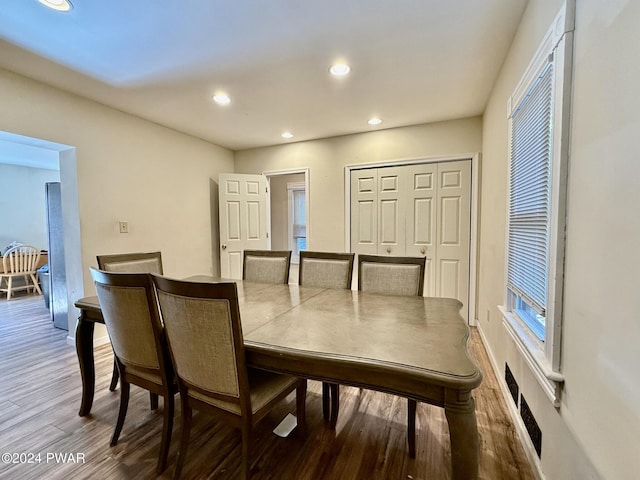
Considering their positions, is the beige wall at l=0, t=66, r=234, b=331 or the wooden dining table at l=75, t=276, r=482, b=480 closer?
the wooden dining table at l=75, t=276, r=482, b=480

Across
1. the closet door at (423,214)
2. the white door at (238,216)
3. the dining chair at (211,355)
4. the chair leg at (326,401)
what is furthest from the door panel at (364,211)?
the dining chair at (211,355)

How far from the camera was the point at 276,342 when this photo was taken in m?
1.19

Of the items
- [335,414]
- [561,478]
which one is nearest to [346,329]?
[335,414]

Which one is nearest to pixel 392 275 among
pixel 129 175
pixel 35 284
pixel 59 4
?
pixel 59 4

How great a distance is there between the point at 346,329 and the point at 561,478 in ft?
3.20

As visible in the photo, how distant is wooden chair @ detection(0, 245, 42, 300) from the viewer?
186 inches

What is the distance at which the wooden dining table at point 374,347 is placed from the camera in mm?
918

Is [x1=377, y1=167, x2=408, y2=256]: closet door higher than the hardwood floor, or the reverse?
[x1=377, y1=167, x2=408, y2=256]: closet door

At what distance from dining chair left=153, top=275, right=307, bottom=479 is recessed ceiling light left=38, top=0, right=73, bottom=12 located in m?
1.63

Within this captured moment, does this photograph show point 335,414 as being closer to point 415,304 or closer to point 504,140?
point 415,304

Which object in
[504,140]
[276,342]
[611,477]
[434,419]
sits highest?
[504,140]

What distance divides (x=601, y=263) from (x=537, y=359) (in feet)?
1.92

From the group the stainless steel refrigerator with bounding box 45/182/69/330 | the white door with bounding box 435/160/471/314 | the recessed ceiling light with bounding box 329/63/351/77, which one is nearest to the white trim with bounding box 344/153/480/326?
the white door with bounding box 435/160/471/314

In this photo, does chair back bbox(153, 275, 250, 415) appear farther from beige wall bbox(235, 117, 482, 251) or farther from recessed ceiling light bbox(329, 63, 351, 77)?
beige wall bbox(235, 117, 482, 251)
